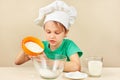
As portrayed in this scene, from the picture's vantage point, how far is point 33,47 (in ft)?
3.66

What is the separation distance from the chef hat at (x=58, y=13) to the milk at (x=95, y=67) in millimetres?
229

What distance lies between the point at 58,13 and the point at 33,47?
0.21m

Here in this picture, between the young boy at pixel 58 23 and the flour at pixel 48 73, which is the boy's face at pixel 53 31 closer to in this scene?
the young boy at pixel 58 23

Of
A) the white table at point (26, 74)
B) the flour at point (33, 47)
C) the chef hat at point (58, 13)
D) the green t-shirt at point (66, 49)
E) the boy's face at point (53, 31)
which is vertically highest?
the chef hat at point (58, 13)

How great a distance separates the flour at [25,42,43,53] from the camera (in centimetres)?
109

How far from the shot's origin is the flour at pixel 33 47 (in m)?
1.09

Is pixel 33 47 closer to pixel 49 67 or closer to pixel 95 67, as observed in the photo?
pixel 49 67

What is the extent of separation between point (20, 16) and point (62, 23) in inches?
16.1

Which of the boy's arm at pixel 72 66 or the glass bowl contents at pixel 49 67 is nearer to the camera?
the glass bowl contents at pixel 49 67

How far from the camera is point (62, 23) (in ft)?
4.00

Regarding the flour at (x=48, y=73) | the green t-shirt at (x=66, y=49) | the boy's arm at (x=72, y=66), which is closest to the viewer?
the flour at (x=48, y=73)

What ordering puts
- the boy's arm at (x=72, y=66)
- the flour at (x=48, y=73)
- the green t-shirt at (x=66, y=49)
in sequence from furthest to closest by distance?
the green t-shirt at (x=66, y=49) → the boy's arm at (x=72, y=66) → the flour at (x=48, y=73)

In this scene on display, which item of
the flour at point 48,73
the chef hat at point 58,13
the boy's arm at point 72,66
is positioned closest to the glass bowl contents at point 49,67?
the flour at point 48,73

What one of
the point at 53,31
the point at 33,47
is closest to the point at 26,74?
the point at 33,47
